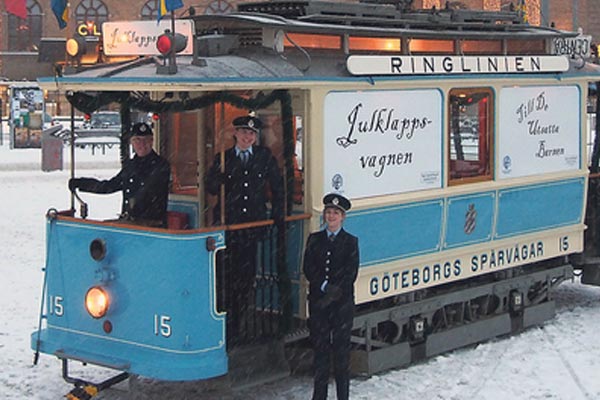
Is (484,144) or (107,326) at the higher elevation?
(484,144)

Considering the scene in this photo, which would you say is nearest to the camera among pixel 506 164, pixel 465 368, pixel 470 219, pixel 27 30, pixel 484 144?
pixel 465 368

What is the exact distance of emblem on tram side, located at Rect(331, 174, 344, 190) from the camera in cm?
895

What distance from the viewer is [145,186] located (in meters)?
8.80

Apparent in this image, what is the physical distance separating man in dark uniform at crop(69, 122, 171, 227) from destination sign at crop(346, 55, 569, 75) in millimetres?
1722

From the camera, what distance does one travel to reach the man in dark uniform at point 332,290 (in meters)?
8.14

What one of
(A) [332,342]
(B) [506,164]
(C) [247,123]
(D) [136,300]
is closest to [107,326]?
(D) [136,300]

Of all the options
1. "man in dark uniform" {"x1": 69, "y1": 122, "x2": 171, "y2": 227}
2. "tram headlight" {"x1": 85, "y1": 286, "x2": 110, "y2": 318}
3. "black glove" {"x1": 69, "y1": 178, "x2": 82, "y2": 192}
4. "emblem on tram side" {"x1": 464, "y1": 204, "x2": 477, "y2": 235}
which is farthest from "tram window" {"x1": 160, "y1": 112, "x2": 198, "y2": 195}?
"emblem on tram side" {"x1": 464, "y1": 204, "x2": 477, "y2": 235}

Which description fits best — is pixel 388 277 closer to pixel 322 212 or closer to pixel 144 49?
pixel 322 212

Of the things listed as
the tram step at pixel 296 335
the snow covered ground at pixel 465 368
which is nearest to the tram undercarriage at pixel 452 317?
the snow covered ground at pixel 465 368

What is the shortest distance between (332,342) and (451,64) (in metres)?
3.11

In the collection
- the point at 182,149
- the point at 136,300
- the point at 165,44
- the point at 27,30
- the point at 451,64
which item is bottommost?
the point at 136,300

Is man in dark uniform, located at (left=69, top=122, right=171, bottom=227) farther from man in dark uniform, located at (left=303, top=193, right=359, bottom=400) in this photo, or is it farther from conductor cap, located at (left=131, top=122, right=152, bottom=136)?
man in dark uniform, located at (left=303, top=193, right=359, bottom=400)

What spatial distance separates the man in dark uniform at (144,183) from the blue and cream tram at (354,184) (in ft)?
1.10

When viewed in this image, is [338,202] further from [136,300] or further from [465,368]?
[465,368]
